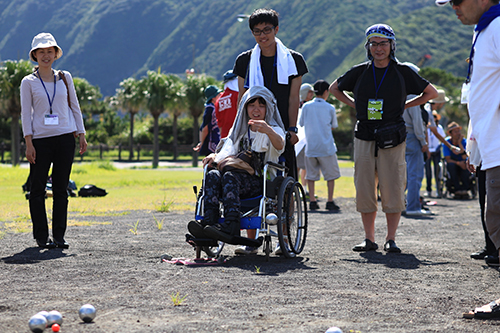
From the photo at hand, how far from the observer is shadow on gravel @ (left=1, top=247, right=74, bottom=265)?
207 inches

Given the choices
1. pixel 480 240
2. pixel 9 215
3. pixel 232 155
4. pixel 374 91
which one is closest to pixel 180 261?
pixel 232 155

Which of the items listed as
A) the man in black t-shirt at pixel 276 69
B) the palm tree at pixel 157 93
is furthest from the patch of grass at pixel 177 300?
the palm tree at pixel 157 93

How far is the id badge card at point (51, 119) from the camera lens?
20.3 ft

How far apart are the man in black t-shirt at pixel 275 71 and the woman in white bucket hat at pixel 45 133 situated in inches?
73.0

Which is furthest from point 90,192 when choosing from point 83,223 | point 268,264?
point 268,264

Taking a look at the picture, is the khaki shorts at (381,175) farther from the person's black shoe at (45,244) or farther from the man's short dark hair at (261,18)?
the person's black shoe at (45,244)

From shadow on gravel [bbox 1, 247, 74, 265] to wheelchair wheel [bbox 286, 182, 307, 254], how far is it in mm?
1982

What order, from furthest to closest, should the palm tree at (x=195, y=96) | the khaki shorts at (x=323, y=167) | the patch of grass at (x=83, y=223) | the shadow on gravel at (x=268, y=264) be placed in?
the palm tree at (x=195, y=96)
the khaki shorts at (x=323, y=167)
the patch of grass at (x=83, y=223)
the shadow on gravel at (x=268, y=264)

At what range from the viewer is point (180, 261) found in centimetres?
512

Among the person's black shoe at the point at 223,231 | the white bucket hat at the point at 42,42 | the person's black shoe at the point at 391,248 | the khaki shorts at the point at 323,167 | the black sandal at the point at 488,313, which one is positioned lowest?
the person's black shoe at the point at 391,248

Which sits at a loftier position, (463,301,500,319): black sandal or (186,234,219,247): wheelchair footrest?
(186,234,219,247): wheelchair footrest

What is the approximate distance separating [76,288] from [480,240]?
15.0ft

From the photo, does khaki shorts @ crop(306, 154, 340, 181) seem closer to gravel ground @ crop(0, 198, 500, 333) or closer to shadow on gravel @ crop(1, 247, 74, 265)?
gravel ground @ crop(0, 198, 500, 333)

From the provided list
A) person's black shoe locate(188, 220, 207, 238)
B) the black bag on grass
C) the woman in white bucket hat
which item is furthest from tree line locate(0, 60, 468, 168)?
person's black shoe locate(188, 220, 207, 238)
